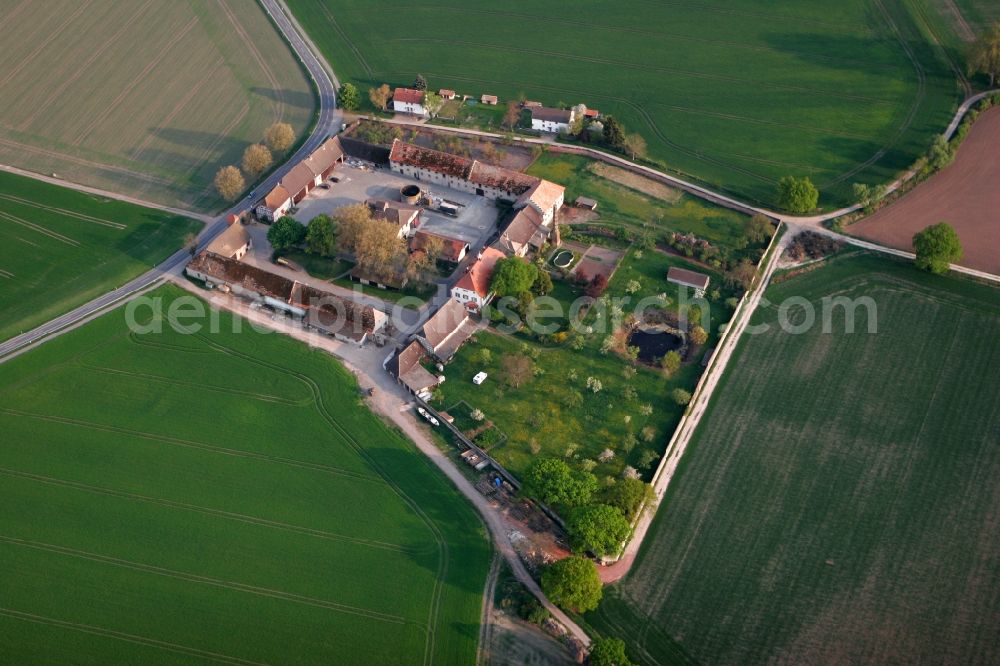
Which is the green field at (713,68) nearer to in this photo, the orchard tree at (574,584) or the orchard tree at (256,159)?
the orchard tree at (256,159)

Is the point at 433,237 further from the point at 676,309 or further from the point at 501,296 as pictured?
the point at 676,309

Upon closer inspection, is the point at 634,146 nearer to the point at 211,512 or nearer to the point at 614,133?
the point at 614,133

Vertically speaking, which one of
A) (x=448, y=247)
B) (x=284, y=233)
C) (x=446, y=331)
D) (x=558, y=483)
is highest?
(x=448, y=247)

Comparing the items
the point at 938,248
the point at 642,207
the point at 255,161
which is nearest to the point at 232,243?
the point at 255,161

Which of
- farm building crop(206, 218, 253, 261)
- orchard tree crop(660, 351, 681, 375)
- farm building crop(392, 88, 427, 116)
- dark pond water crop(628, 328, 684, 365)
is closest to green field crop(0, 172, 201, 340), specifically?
farm building crop(206, 218, 253, 261)

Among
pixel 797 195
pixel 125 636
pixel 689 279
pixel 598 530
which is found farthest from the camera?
pixel 797 195

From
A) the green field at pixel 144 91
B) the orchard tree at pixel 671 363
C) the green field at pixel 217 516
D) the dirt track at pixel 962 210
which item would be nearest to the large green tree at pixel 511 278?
the orchard tree at pixel 671 363

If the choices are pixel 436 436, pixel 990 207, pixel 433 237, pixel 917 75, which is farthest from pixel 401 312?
pixel 917 75

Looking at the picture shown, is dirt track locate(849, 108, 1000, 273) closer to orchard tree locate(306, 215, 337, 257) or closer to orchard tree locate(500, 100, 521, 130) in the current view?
orchard tree locate(500, 100, 521, 130)
